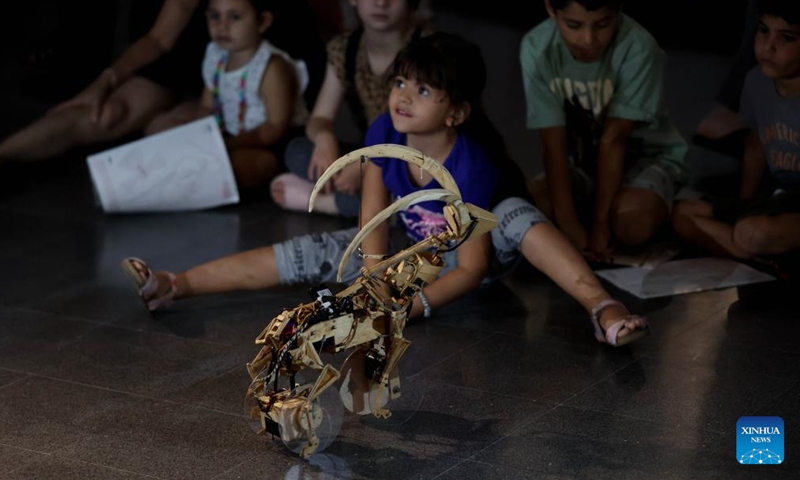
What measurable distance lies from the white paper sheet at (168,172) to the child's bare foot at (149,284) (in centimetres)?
65

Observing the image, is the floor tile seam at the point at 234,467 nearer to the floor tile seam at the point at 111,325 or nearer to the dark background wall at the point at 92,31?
the floor tile seam at the point at 111,325

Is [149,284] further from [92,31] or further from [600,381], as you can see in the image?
[92,31]

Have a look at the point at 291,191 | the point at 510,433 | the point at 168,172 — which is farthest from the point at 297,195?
the point at 510,433

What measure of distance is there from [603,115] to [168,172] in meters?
1.07

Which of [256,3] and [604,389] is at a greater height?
[256,3]

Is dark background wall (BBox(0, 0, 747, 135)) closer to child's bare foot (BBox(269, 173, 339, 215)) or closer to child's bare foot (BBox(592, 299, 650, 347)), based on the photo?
child's bare foot (BBox(269, 173, 339, 215))

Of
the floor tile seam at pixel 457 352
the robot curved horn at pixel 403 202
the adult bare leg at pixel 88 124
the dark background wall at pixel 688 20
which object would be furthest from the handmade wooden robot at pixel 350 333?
the dark background wall at pixel 688 20

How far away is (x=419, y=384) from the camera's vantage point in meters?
2.13

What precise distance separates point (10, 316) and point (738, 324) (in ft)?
4.60

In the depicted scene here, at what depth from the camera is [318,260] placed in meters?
2.56

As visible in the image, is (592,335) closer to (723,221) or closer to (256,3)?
(723,221)

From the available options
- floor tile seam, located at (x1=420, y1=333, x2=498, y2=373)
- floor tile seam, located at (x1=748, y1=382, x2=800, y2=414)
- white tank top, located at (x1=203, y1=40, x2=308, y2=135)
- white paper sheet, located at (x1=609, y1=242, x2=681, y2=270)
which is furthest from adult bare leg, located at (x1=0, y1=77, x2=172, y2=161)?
floor tile seam, located at (x1=748, y1=382, x2=800, y2=414)

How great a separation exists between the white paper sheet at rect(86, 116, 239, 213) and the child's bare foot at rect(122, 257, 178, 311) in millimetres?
654

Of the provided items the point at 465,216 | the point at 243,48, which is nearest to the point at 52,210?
the point at 243,48
